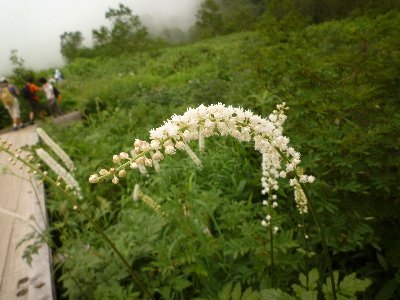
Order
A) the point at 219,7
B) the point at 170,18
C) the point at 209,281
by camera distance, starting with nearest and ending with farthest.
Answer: the point at 209,281
the point at 219,7
the point at 170,18

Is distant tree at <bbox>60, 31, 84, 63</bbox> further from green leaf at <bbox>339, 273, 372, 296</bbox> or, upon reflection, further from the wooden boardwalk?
green leaf at <bbox>339, 273, 372, 296</bbox>

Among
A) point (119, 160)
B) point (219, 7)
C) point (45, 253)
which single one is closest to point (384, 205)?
point (119, 160)

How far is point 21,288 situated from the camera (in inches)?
100

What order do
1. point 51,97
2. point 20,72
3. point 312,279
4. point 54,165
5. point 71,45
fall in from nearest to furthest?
1. point 312,279
2. point 54,165
3. point 51,97
4. point 20,72
5. point 71,45

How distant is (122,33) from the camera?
82.5 feet

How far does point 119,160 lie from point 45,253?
2.81 metres

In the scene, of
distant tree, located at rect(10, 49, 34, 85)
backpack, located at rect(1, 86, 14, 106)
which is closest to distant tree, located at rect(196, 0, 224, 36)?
distant tree, located at rect(10, 49, 34, 85)

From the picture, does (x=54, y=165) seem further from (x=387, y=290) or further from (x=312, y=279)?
(x=387, y=290)

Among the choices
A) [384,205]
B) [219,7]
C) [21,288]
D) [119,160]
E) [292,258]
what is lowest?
[21,288]

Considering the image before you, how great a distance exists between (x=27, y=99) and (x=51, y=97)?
90 centimetres

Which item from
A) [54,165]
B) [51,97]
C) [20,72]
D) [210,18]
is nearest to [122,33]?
[210,18]

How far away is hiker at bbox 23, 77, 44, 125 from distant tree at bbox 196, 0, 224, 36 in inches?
888

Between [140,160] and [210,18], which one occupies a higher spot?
[210,18]

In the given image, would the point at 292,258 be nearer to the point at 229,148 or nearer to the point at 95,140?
the point at 229,148
